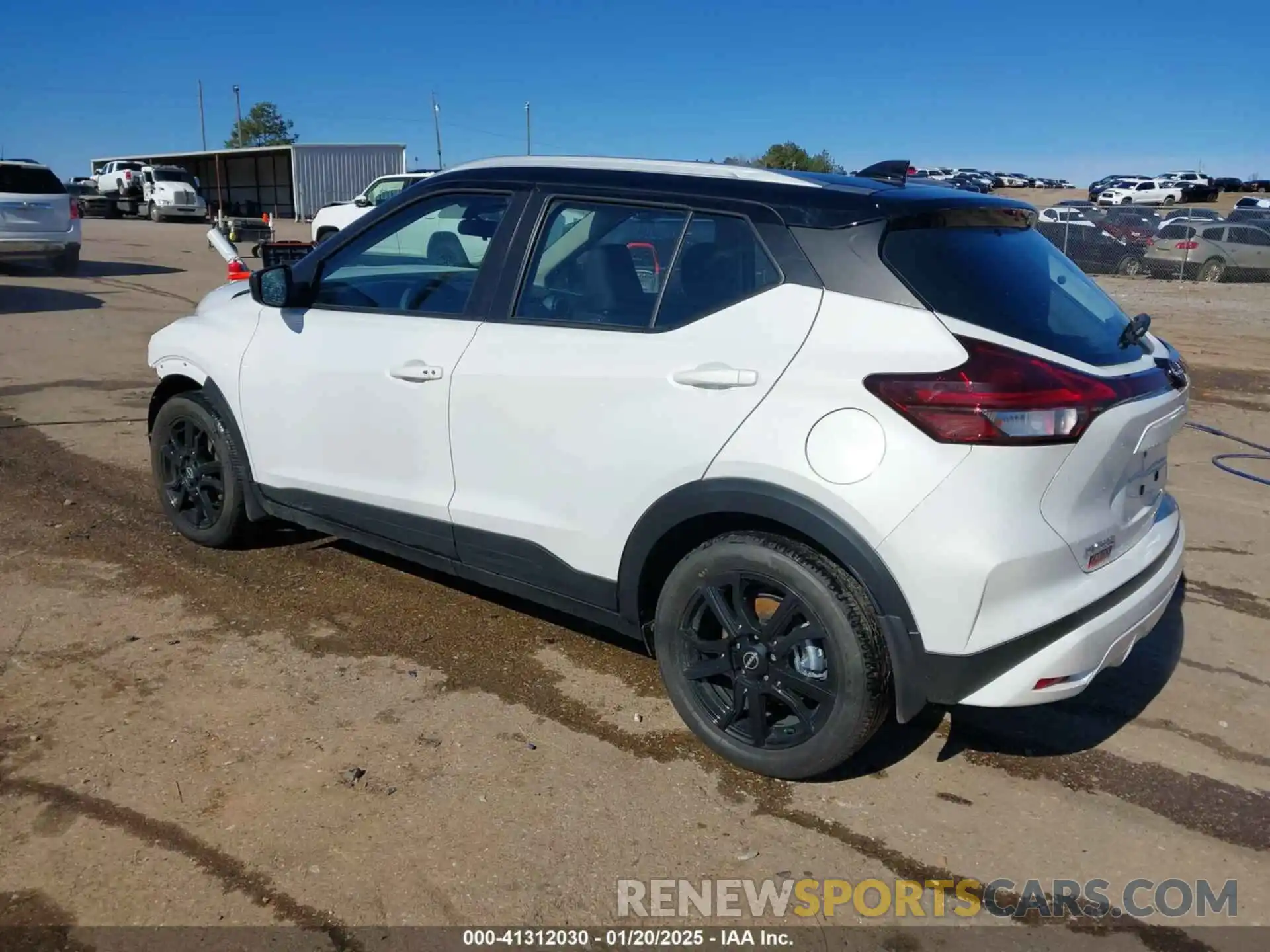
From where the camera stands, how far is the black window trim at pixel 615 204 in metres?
3.26

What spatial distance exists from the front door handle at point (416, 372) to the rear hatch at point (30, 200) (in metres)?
16.4

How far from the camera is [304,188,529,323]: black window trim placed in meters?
3.83

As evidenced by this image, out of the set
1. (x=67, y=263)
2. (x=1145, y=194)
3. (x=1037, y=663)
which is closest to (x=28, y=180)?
(x=67, y=263)

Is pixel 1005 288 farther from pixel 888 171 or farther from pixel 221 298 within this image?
pixel 221 298

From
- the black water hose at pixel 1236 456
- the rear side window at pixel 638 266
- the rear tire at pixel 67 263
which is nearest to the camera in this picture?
the rear side window at pixel 638 266

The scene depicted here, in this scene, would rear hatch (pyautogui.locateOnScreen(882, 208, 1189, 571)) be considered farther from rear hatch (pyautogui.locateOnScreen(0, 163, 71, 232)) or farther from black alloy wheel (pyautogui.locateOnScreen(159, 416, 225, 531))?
rear hatch (pyautogui.locateOnScreen(0, 163, 71, 232))

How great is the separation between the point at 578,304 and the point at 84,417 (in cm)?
597

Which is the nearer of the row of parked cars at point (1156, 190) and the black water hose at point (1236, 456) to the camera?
the black water hose at point (1236, 456)

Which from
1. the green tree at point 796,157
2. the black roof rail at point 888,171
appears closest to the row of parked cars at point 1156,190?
the green tree at point 796,157

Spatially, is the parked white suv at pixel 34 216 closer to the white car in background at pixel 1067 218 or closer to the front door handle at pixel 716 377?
the front door handle at pixel 716 377

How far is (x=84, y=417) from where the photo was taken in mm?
8094

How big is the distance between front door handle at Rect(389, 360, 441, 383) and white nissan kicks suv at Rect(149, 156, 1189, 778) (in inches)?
0.5

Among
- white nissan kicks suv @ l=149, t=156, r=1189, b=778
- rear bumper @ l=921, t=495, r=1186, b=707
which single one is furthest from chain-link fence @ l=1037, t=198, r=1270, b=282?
rear bumper @ l=921, t=495, r=1186, b=707

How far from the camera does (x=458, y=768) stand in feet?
11.2
